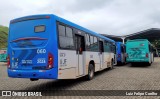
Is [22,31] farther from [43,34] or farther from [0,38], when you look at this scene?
[0,38]

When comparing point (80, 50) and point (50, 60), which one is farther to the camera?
point (80, 50)

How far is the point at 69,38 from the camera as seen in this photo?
9.00 meters

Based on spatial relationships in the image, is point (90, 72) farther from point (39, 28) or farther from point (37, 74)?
point (39, 28)

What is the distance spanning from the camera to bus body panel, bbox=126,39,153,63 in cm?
2019

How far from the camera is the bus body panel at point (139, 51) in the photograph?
20.2 m

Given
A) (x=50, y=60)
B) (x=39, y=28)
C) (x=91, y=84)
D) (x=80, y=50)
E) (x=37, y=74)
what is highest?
(x=39, y=28)

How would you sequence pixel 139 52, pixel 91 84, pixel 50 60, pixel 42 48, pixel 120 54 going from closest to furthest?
pixel 50 60
pixel 42 48
pixel 91 84
pixel 139 52
pixel 120 54

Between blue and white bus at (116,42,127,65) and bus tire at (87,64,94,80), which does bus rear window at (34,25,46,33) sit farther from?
blue and white bus at (116,42,127,65)

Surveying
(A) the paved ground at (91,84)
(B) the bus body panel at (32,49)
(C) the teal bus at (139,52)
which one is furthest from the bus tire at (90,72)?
(C) the teal bus at (139,52)

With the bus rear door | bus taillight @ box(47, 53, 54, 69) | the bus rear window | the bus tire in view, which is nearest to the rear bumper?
bus taillight @ box(47, 53, 54, 69)

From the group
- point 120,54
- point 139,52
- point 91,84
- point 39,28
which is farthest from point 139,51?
point 39,28

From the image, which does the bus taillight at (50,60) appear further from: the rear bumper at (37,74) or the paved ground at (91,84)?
the paved ground at (91,84)

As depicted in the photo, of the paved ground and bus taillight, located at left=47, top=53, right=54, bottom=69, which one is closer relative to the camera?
bus taillight, located at left=47, top=53, right=54, bottom=69

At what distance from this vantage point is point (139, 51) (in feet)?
66.9
